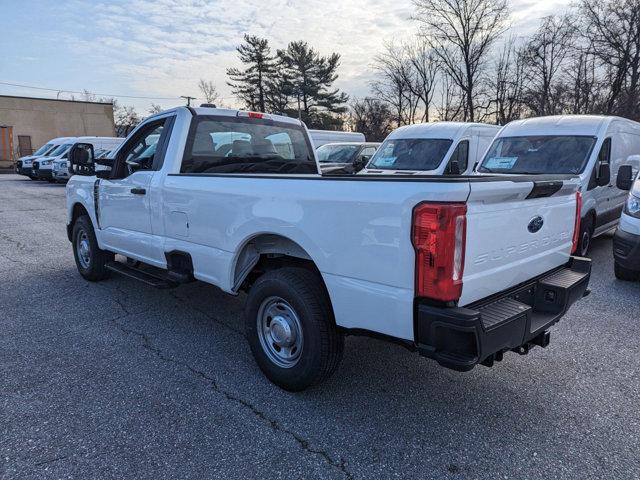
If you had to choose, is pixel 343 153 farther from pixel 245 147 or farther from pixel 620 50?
pixel 620 50

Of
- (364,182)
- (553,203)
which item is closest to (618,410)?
(553,203)

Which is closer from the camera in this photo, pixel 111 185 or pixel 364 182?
pixel 364 182

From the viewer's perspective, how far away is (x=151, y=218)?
4430 mm

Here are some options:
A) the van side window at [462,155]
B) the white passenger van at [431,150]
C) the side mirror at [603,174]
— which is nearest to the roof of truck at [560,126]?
the side mirror at [603,174]

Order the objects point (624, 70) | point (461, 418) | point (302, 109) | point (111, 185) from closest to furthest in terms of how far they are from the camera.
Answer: point (461, 418), point (111, 185), point (624, 70), point (302, 109)

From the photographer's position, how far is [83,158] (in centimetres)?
540

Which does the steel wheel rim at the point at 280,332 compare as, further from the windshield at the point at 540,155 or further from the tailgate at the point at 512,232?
the windshield at the point at 540,155

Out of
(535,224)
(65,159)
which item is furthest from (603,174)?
(65,159)

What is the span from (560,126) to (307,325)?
22.4 feet

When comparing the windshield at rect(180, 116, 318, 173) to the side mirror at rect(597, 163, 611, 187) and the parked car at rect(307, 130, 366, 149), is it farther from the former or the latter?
the parked car at rect(307, 130, 366, 149)

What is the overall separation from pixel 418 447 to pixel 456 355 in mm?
709

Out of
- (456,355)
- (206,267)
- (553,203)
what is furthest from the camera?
(206,267)

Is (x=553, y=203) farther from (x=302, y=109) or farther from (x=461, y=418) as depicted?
(x=302, y=109)

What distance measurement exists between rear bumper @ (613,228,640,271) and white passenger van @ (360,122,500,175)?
3905mm
